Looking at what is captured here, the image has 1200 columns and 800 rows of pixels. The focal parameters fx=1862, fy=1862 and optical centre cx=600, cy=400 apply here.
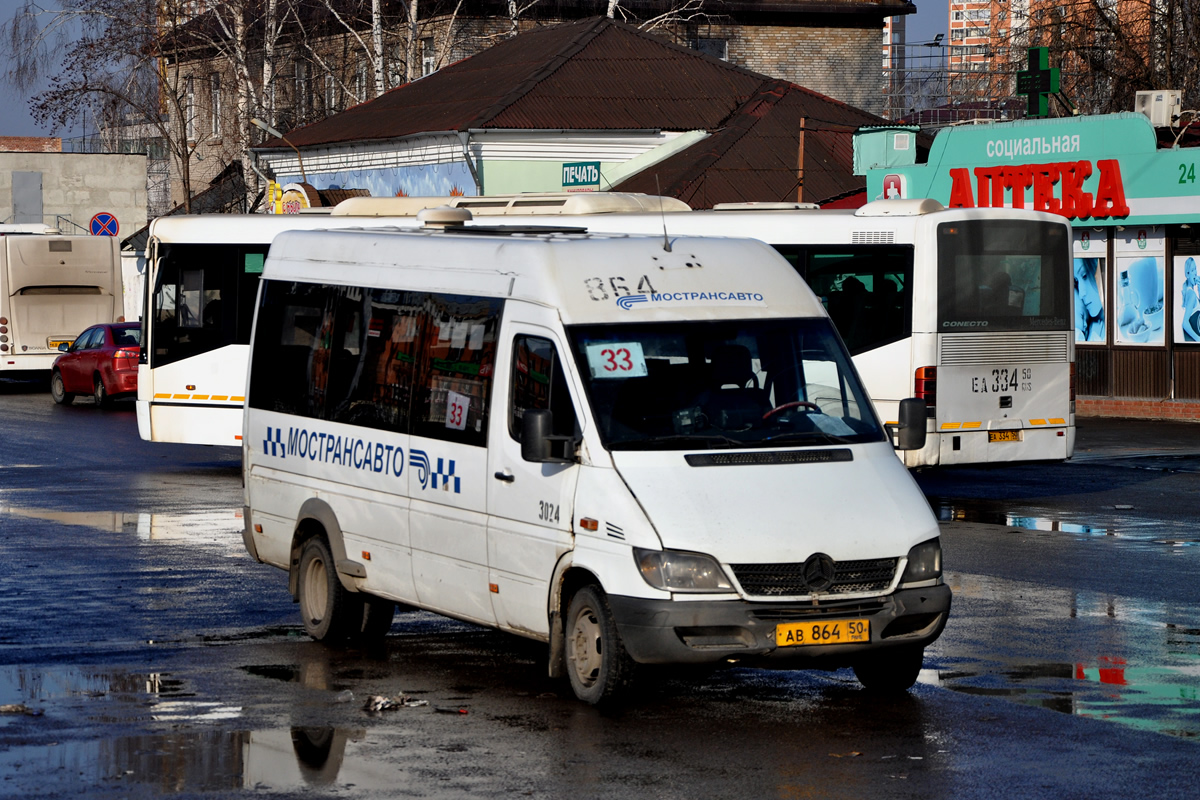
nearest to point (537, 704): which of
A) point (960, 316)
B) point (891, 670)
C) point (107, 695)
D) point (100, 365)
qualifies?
point (891, 670)

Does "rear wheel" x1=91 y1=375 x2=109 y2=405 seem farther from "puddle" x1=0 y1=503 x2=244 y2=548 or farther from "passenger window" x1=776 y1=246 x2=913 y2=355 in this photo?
"passenger window" x1=776 y1=246 x2=913 y2=355

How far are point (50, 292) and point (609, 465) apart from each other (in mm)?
33075

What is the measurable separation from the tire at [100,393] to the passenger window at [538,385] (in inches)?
992

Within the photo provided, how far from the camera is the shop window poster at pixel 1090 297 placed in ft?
101

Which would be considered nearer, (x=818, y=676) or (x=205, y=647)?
(x=818, y=676)

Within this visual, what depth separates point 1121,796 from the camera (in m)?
7.01

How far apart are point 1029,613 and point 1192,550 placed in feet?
12.1

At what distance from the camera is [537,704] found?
886 cm

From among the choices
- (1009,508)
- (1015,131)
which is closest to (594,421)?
(1009,508)

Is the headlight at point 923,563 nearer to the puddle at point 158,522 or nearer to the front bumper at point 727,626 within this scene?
the front bumper at point 727,626

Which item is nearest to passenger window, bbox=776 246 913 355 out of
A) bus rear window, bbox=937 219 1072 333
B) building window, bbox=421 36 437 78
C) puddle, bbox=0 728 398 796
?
bus rear window, bbox=937 219 1072 333

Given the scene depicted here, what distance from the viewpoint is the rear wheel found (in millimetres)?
33031

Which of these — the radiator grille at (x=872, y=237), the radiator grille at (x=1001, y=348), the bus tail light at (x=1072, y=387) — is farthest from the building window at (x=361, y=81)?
the bus tail light at (x=1072, y=387)

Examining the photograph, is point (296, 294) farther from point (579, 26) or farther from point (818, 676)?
point (579, 26)
